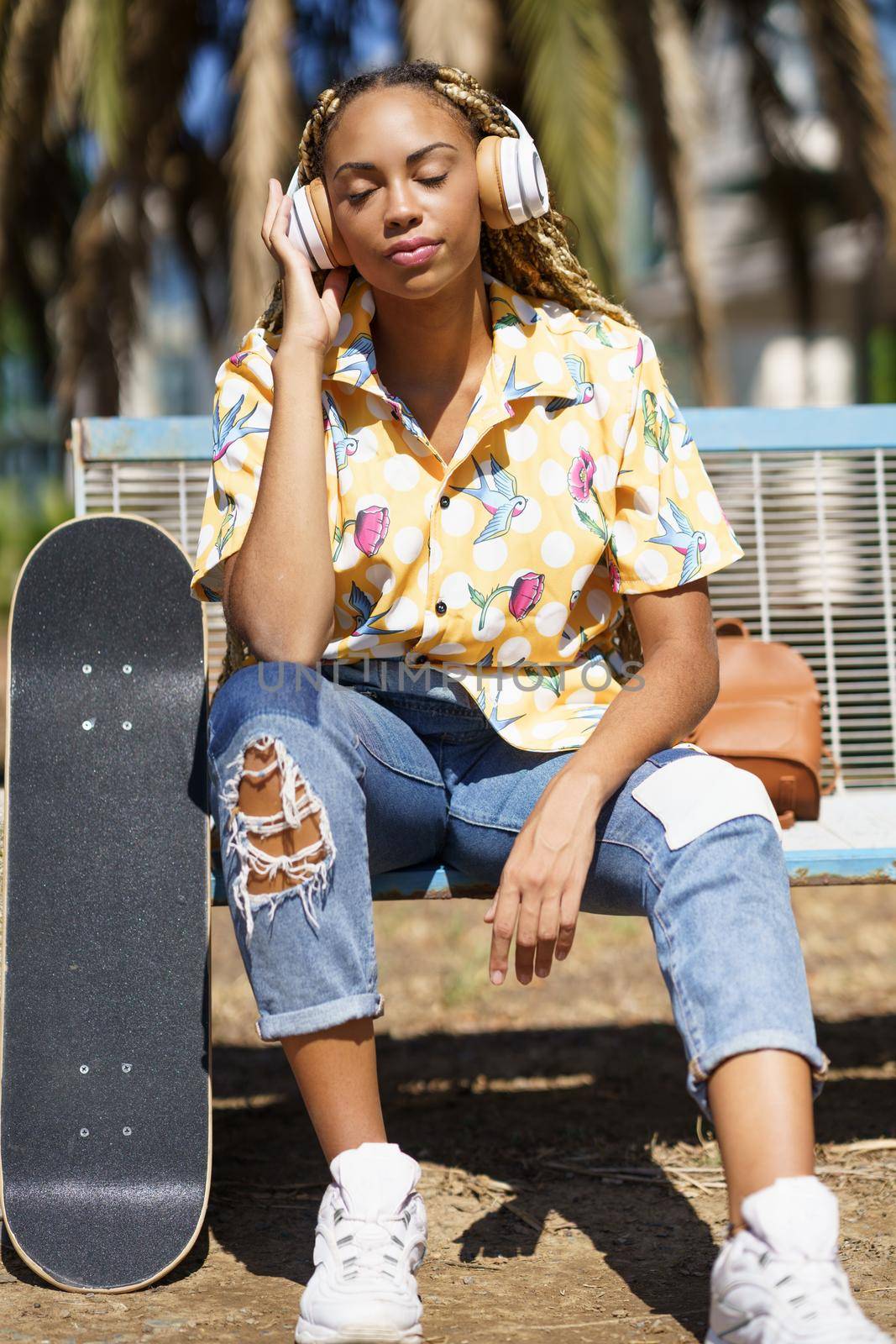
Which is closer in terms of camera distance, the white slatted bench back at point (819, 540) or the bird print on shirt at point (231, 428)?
the bird print on shirt at point (231, 428)

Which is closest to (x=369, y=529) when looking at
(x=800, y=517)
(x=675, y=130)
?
(x=800, y=517)

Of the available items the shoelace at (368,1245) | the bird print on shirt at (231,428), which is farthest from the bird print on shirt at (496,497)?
the shoelace at (368,1245)

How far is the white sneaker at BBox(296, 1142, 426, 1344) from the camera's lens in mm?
1797

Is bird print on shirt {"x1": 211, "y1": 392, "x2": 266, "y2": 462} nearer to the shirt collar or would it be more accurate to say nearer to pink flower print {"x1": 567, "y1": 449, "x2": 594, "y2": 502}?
Result: the shirt collar

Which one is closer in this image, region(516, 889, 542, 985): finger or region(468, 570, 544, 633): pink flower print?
region(516, 889, 542, 985): finger

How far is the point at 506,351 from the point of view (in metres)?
2.36

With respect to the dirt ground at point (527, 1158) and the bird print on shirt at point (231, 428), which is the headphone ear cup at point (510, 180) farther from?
the dirt ground at point (527, 1158)

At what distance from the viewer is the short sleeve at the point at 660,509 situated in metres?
2.22

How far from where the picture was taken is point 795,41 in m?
9.89

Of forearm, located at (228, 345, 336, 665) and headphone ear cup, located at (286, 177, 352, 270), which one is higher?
headphone ear cup, located at (286, 177, 352, 270)

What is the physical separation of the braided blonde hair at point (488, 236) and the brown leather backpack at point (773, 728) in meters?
0.33

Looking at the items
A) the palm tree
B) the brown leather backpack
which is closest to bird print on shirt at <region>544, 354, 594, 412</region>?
the brown leather backpack

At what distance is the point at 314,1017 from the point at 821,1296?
0.69 metres

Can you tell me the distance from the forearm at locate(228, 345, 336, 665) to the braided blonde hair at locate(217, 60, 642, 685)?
0.73 feet
